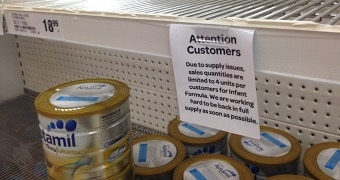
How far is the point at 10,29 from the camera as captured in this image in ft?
2.52

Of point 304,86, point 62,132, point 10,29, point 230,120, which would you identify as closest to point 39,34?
point 10,29

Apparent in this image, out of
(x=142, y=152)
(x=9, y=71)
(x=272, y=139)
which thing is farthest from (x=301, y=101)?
(x=9, y=71)

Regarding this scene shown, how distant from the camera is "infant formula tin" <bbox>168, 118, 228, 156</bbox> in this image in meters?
0.68

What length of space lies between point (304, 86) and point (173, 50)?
34 centimetres

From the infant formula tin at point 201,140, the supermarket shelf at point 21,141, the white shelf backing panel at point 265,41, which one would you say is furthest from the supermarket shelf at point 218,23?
the supermarket shelf at point 21,141

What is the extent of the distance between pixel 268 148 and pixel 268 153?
18 millimetres

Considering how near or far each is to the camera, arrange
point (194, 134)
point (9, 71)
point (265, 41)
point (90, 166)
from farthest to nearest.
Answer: point (9, 71) → point (194, 134) → point (90, 166) → point (265, 41)

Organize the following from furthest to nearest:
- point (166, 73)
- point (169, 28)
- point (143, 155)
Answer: point (166, 73), point (143, 155), point (169, 28)

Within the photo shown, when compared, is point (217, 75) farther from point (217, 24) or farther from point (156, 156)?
point (156, 156)

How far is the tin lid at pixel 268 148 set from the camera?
60 cm

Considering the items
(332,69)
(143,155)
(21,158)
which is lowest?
(21,158)

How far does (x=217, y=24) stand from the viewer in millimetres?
440

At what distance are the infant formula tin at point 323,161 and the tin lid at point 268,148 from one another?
3cm

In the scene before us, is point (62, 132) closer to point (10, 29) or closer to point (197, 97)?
point (197, 97)
